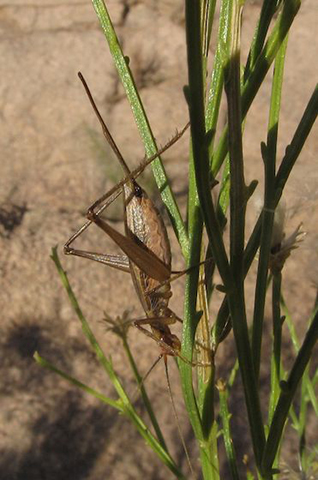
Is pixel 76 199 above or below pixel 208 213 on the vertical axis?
above

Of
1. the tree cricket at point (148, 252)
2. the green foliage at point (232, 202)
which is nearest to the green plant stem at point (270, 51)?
the green foliage at point (232, 202)

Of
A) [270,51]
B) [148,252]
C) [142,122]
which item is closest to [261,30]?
[270,51]

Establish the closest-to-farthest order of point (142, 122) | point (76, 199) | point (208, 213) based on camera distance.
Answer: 1. point (208, 213)
2. point (142, 122)
3. point (76, 199)

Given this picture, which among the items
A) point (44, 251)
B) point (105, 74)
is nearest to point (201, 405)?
point (44, 251)

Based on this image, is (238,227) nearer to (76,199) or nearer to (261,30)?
(261,30)

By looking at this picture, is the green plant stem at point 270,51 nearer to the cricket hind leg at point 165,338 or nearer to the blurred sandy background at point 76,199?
the cricket hind leg at point 165,338

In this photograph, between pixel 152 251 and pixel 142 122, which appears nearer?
pixel 142 122
